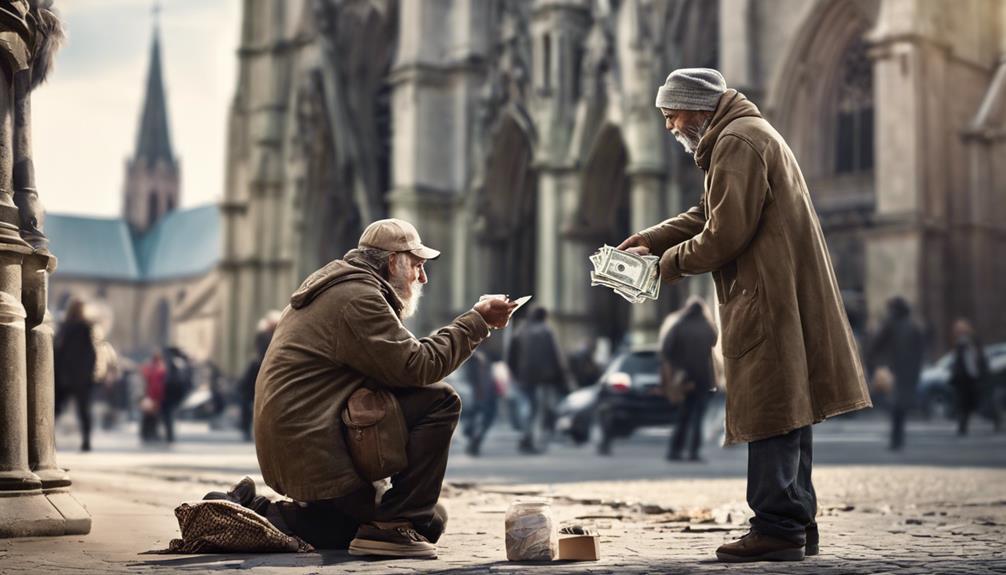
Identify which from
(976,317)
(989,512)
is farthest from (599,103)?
(989,512)

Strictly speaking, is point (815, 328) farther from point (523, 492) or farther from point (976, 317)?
point (976, 317)

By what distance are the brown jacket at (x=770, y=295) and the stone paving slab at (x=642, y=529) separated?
59 cm

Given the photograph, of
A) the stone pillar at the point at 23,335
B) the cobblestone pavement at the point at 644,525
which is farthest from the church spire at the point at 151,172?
the stone pillar at the point at 23,335

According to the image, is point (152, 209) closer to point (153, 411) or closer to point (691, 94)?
point (153, 411)

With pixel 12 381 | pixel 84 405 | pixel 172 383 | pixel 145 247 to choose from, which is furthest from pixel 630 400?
pixel 145 247

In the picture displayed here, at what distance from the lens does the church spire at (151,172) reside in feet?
337

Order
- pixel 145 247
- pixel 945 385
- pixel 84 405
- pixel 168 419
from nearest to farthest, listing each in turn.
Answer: pixel 84 405
pixel 168 419
pixel 945 385
pixel 145 247

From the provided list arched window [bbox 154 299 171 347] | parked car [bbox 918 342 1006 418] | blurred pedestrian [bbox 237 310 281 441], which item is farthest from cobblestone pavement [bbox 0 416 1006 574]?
arched window [bbox 154 299 171 347]

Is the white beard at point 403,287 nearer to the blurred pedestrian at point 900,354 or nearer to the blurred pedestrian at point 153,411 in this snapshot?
the blurred pedestrian at point 900,354

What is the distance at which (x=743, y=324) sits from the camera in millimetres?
5293

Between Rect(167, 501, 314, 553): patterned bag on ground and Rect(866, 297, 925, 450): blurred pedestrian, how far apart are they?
456 inches

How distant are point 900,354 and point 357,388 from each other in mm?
11984

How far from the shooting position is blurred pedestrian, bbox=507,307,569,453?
16875 mm

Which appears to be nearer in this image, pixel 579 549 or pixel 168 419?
pixel 579 549
